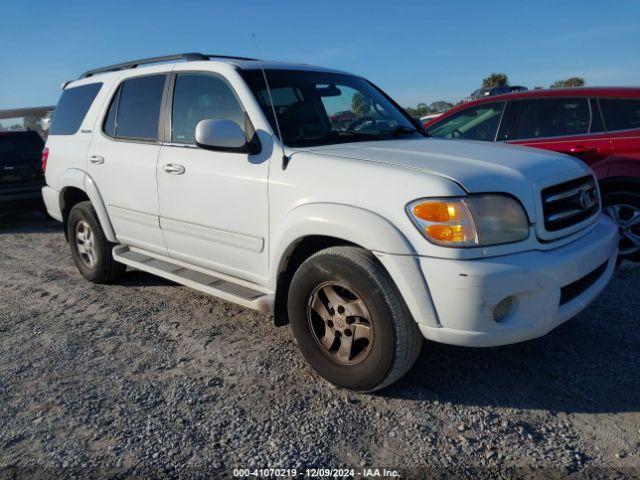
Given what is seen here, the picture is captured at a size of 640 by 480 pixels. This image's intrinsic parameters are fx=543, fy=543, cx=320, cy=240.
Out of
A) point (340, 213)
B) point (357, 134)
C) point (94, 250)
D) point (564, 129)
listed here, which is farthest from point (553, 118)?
point (94, 250)

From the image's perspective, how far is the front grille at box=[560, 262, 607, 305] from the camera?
289cm

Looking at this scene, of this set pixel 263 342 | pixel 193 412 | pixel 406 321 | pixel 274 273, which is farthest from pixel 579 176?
pixel 193 412

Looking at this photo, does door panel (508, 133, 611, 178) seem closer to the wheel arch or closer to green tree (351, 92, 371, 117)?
green tree (351, 92, 371, 117)

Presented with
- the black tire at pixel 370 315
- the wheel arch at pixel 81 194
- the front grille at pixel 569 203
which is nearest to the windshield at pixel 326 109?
the black tire at pixel 370 315

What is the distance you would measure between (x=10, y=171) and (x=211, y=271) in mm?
6348

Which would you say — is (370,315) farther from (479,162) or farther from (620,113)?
(620,113)

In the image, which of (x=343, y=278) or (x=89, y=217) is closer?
(x=343, y=278)

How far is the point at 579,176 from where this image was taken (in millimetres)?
3244

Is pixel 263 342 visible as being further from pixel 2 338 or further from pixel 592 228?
pixel 592 228

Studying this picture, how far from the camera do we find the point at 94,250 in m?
5.13

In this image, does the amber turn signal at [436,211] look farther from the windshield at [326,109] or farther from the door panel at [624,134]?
the door panel at [624,134]

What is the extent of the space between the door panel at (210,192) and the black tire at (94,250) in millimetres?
1160

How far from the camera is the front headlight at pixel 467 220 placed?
8.50 feet

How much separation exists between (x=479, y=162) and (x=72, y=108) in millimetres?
4186
